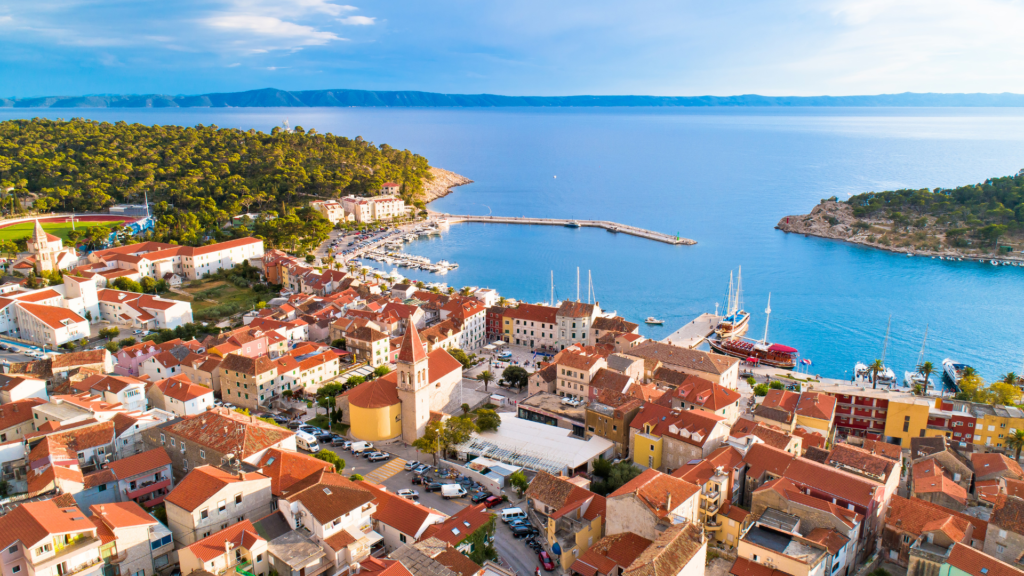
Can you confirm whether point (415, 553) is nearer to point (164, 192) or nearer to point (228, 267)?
point (228, 267)

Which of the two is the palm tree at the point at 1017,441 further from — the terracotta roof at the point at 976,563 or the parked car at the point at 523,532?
the parked car at the point at 523,532

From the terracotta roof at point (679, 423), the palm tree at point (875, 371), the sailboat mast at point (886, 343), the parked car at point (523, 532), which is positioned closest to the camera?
the parked car at point (523, 532)

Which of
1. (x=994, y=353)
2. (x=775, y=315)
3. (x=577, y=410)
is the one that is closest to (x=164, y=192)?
(x=577, y=410)

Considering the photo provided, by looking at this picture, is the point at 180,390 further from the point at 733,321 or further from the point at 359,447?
the point at 733,321

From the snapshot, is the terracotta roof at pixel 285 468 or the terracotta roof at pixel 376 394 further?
the terracotta roof at pixel 376 394

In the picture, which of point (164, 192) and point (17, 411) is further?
point (164, 192)

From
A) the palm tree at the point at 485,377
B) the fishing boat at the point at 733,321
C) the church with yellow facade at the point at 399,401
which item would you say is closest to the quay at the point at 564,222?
the fishing boat at the point at 733,321
